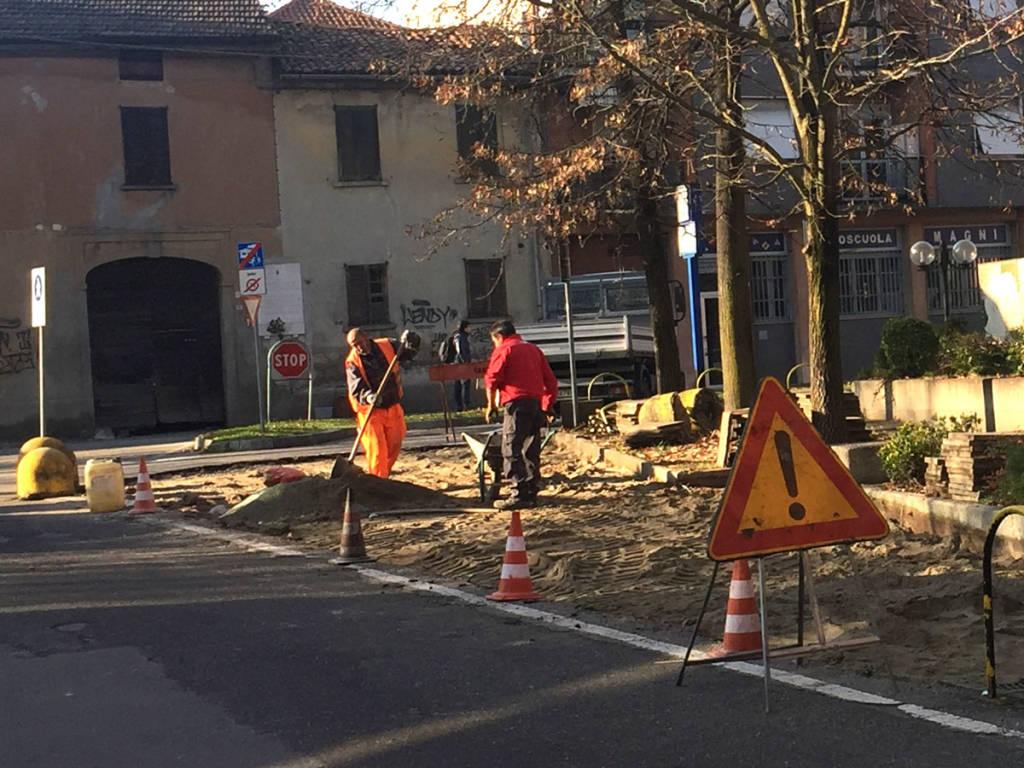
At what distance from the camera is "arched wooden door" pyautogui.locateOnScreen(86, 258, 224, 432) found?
31.3 meters

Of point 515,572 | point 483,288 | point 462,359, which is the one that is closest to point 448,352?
point 462,359

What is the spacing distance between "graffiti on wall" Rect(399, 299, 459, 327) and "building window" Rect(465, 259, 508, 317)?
0.48m

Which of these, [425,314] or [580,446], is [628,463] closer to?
[580,446]

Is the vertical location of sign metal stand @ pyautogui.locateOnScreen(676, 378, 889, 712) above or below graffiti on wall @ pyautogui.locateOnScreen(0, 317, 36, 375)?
below

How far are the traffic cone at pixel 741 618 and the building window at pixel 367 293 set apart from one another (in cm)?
2634

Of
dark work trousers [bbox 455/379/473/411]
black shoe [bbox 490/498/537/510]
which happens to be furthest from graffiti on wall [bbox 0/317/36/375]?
black shoe [bbox 490/498/537/510]

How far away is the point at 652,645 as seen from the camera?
288 inches

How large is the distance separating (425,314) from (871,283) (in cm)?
1180

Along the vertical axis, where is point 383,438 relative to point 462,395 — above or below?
below

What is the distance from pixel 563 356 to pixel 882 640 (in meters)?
19.8

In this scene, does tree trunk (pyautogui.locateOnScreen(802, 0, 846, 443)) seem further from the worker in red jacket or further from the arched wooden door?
the arched wooden door

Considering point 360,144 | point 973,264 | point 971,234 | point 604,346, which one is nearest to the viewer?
point 604,346

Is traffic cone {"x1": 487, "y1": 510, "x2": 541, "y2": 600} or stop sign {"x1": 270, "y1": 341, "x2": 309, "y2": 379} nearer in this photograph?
traffic cone {"x1": 487, "y1": 510, "x2": 541, "y2": 600}

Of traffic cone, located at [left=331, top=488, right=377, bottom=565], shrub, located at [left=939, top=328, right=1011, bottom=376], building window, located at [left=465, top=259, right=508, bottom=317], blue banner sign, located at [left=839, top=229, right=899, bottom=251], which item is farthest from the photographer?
blue banner sign, located at [left=839, top=229, right=899, bottom=251]
